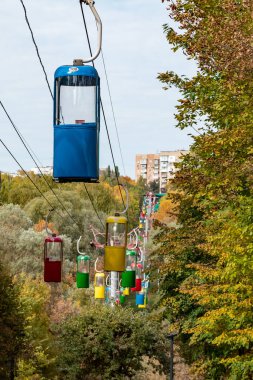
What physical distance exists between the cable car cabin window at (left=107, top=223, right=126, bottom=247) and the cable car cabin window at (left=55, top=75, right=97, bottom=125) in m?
9.87

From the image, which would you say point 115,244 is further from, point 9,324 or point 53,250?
point 9,324

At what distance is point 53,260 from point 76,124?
612 inches

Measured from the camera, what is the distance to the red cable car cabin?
32.0 meters

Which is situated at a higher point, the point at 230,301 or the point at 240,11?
the point at 240,11

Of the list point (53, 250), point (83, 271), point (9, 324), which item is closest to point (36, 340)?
point (83, 271)

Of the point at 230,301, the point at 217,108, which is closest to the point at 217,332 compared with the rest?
the point at 230,301

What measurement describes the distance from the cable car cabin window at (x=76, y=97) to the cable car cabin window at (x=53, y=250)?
15.1 metres

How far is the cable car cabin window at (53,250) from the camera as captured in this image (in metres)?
32.6

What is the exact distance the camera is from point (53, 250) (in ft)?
108

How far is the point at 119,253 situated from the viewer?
2712 centimetres

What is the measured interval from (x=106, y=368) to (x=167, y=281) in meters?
7.00

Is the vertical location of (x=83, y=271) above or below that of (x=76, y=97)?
below

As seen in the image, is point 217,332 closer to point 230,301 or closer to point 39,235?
point 230,301

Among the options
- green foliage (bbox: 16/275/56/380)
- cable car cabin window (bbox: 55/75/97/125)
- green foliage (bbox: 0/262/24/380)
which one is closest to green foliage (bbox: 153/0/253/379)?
green foliage (bbox: 0/262/24/380)
